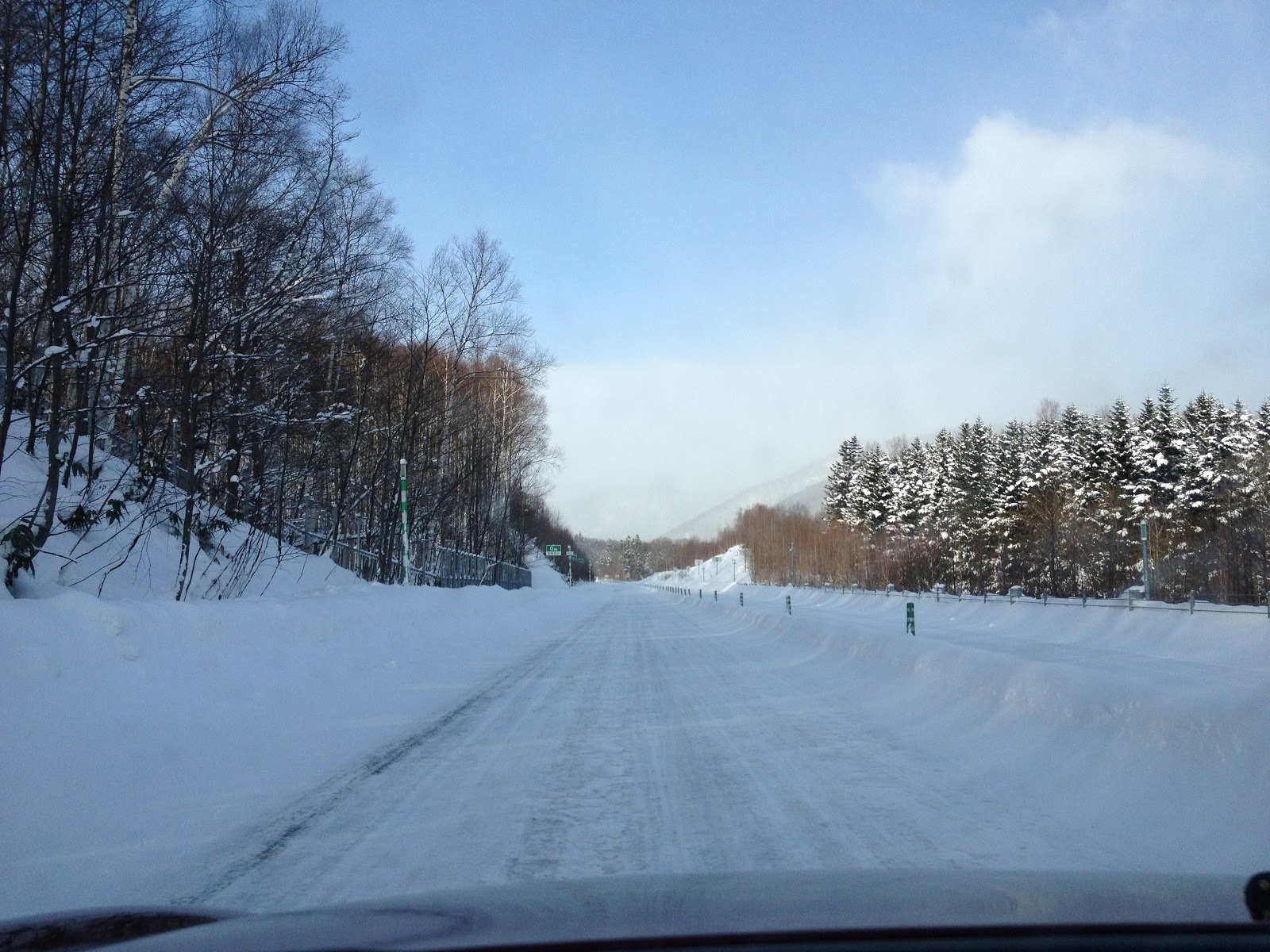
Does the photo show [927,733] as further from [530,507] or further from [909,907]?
[530,507]

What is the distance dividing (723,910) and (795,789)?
166 inches

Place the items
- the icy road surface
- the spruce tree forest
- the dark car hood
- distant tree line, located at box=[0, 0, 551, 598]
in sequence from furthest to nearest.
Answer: the spruce tree forest → distant tree line, located at box=[0, 0, 551, 598] → the icy road surface → the dark car hood

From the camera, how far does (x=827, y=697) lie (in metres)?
11.0

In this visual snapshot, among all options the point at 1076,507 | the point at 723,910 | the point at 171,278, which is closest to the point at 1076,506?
the point at 1076,507

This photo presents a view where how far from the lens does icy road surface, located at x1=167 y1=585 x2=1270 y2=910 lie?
4.62 m

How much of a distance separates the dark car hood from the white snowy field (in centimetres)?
193

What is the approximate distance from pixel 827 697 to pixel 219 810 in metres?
7.48

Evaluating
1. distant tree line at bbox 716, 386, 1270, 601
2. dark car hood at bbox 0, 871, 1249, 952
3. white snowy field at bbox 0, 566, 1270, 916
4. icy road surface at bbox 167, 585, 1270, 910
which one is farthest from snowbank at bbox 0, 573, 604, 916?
distant tree line at bbox 716, 386, 1270, 601

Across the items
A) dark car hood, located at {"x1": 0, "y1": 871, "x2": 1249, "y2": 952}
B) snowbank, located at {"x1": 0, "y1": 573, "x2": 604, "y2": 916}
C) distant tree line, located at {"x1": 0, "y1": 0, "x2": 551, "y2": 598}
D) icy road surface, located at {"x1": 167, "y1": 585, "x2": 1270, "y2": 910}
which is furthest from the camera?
distant tree line, located at {"x1": 0, "y1": 0, "x2": 551, "y2": 598}

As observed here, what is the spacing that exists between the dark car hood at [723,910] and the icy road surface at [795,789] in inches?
75.3

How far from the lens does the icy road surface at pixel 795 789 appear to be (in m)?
4.62

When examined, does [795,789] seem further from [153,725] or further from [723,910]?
[153,725]

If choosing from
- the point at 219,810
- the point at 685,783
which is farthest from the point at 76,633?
the point at 685,783

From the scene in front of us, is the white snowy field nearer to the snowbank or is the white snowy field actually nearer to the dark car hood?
the snowbank
